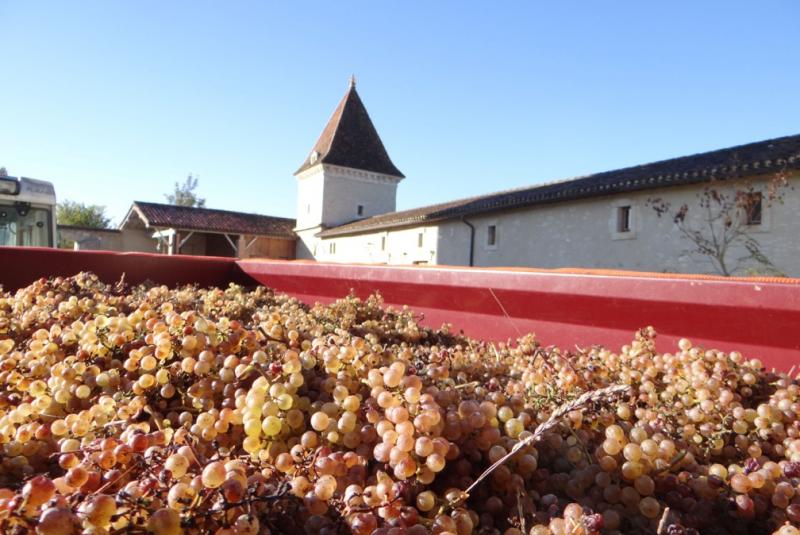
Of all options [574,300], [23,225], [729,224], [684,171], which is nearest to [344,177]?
[684,171]

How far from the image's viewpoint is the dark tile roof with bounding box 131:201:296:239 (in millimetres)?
27062

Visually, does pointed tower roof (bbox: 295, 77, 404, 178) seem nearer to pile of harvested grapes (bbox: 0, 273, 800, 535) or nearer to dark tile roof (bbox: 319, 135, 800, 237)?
dark tile roof (bbox: 319, 135, 800, 237)

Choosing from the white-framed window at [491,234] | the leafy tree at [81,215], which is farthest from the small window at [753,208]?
the leafy tree at [81,215]

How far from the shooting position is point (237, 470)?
21.2 inches

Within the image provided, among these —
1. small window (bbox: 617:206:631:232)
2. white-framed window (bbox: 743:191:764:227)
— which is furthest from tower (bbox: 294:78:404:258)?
white-framed window (bbox: 743:191:764:227)

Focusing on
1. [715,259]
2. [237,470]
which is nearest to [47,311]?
[237,470]

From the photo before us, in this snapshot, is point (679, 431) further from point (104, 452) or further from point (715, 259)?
point (715, 259)

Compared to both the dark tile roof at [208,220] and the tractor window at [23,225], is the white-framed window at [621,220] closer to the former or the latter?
the tractor window at [23,225]

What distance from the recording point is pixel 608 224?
Result: 48.2 feet

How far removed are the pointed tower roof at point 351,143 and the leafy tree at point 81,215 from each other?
33.4 m

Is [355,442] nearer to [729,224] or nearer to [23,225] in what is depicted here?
[23,225]

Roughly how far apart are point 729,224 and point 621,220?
10.0 ft

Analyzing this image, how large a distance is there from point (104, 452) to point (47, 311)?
1.17 meters

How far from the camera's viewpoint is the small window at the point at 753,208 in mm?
11469
